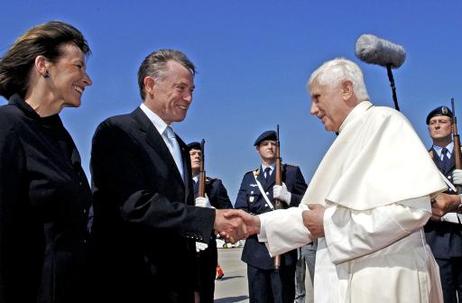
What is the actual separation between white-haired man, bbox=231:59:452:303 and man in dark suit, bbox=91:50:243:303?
2.33 feet

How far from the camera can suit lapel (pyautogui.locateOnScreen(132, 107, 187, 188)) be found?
3643 mm

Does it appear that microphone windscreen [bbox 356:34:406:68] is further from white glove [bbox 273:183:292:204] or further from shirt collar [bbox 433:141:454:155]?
white glove [bbox 273:183:292:204]

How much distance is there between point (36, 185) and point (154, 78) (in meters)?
1.44

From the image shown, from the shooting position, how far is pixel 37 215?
2699mm

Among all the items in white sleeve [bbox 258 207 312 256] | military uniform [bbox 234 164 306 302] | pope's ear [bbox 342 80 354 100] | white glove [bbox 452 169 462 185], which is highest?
pope's ear [bbox 342 80 354 100]

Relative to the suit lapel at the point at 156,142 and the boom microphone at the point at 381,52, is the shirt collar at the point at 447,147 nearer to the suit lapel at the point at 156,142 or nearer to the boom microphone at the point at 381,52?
the boom microphone at the point at 381,52

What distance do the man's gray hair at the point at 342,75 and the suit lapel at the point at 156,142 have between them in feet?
3.27

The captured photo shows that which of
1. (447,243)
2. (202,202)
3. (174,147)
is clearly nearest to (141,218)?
(174,147)

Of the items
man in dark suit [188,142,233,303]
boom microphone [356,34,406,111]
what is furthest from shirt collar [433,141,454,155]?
boom microphone [356,34,406,111]

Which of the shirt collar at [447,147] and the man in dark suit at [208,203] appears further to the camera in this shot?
the shirt collar at [447,147]

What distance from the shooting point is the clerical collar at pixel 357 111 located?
12.0ft

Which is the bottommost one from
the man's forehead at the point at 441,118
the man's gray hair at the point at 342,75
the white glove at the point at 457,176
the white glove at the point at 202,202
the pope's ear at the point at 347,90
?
the white glove at the point at 202,202

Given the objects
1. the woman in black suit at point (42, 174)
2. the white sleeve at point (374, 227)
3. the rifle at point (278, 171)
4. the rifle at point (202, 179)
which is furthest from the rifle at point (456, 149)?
the woman in black suit at point (42, 174)

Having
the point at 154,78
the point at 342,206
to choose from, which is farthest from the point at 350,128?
the point at 154,78
